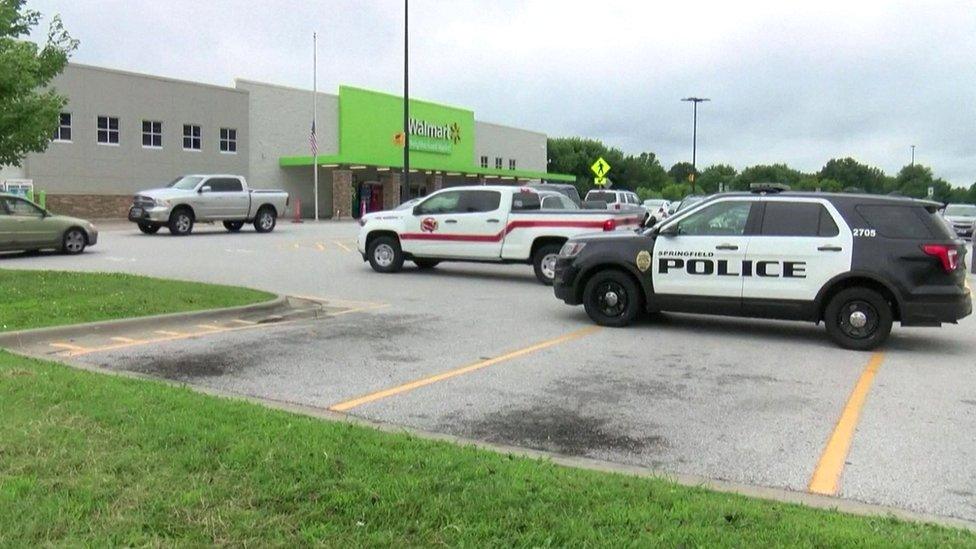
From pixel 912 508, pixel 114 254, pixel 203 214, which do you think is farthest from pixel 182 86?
pixel 912 508

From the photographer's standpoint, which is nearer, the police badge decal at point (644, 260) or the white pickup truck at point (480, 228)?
the police badge decal at point (644, 260)

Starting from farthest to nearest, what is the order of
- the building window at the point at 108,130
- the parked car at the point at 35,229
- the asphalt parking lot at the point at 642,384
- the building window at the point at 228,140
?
the building window at the point at 228,140, the building window at the point at 108,130, the parked car at the point at 35,229, the asphalt parking lot at the point at 642,384

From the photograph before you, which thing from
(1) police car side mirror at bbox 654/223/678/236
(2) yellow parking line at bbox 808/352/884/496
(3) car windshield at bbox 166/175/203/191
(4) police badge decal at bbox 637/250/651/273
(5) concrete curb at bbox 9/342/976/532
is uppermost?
(3) car windshield at bbox 166/175/203/191

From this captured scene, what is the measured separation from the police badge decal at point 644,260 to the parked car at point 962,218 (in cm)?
2708

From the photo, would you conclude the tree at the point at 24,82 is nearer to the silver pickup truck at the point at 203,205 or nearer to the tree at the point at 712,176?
the silver pickup truck at the point at 203,205

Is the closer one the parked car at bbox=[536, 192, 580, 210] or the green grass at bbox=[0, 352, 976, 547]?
the green grass at bbox=[0, 352, 976, 547]

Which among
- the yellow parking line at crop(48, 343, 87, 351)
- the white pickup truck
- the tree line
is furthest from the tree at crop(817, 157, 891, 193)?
the yellow parking line at crop(48, 343, 87, 351)

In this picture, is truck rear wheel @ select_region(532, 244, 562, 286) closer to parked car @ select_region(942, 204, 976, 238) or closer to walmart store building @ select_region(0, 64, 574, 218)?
walmart store building @ select_region(0, 64, 574, 218)

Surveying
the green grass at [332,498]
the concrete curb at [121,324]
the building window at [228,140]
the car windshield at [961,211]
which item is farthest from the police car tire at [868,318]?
the building window at [228,140]

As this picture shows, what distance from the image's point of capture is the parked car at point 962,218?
34959 millimetres

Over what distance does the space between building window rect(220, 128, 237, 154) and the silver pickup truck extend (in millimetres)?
15215

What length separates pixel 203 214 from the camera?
95.7 ft

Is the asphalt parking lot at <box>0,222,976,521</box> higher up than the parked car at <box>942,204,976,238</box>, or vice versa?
the parked car at <box>942,204,976,238</box>

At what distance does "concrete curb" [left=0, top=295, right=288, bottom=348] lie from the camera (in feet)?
29.3
